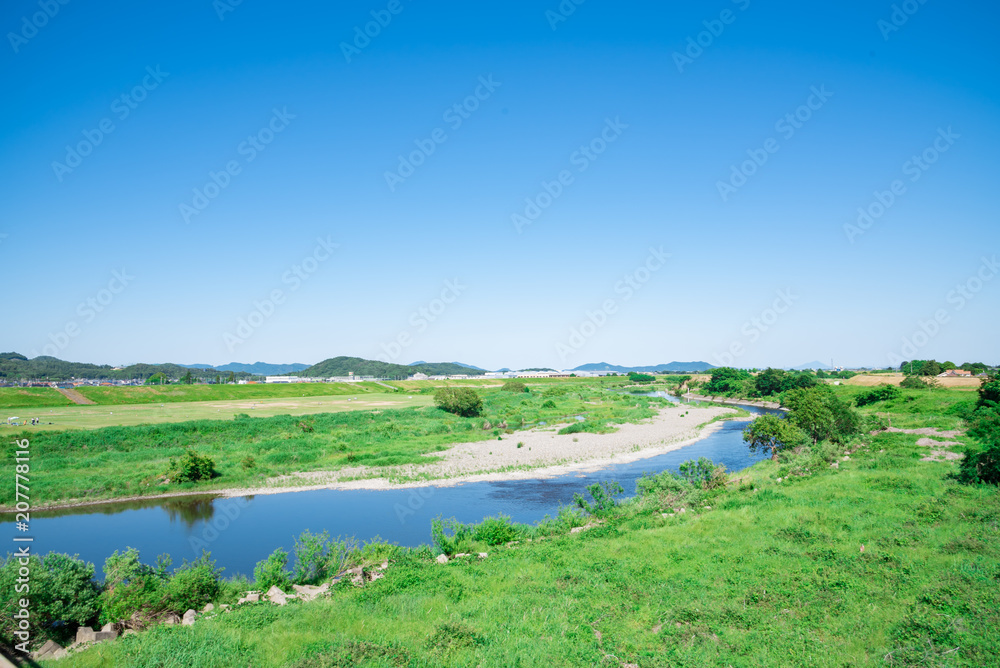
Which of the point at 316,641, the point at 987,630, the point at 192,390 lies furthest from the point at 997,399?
the point at 192,390

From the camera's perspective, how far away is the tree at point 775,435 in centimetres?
3416

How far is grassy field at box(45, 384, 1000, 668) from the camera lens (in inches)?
384

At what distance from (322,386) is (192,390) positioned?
29.4 metres

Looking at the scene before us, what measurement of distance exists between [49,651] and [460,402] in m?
57.9

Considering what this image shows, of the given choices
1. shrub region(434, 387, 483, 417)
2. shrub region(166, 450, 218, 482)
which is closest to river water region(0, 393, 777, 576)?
shrub region(166, 450, 218, 482)

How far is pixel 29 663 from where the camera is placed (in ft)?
33.5

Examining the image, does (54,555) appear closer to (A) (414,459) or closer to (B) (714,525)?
(B) (714,525)

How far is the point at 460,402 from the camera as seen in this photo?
68875 mm

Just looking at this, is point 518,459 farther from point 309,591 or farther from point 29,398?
point 29,398

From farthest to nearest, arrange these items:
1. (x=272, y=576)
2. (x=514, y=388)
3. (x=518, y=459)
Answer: (x=514, y=388)
(x=518, y=459)
(x=272, y=576)

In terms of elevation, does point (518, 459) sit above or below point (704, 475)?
below

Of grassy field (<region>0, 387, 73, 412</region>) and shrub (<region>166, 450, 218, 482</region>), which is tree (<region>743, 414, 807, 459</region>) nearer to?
shrub (<region>166, 450, 218, 482</region>)

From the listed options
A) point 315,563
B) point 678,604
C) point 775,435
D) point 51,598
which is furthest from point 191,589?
point 775,435

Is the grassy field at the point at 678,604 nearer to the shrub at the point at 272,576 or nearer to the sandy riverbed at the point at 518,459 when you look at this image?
the shrub at the point at 272,576
